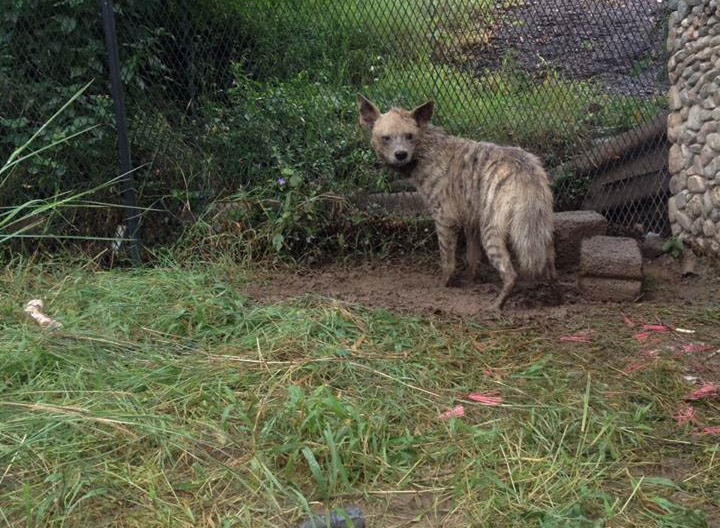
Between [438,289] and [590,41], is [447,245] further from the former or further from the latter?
[590,41]

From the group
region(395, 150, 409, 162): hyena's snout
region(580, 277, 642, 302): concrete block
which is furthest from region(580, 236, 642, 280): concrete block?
region(395, 150, 409, 162): hyena's snout

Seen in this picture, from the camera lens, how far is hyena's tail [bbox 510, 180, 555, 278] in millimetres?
6434

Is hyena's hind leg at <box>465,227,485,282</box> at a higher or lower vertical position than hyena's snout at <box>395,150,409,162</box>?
lower

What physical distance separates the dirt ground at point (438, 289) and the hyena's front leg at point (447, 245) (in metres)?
0.13

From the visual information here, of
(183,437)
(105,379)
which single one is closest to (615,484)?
(183,437)

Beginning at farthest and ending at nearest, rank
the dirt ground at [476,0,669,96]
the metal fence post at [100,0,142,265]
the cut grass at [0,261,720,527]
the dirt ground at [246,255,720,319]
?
the dirt ground at [476,0,669,96] < the metal fence post at [100,0,142,265] < the dirt ground at [246,255,720,319] < the cut grass at [0,261,720,527]

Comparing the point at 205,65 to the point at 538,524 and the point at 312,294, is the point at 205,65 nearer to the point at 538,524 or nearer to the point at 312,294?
the point at 312,294

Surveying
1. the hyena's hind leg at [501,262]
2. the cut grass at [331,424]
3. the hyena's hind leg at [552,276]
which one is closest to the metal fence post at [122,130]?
the cut grass at [331,424]

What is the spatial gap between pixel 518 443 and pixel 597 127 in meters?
4.13

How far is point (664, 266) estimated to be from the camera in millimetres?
7328

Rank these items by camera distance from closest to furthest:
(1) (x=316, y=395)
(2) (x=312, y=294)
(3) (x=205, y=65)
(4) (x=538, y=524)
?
(4) (x=538, y=524)
(1) (x=316, y=395)
(2) (x=312, y=294)
(3) (x=205, y=65)

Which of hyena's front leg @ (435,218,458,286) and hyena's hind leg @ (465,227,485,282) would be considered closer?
hyena's front leg @ (435,218,458,286)

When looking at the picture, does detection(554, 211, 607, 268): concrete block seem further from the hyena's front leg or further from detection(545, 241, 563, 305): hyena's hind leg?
the hyena's front leg

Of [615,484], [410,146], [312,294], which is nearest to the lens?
[615,484]
